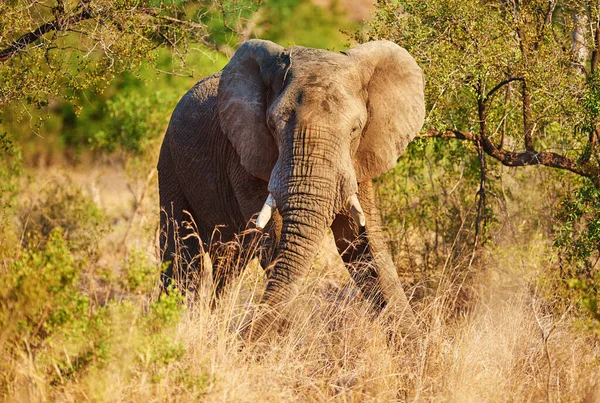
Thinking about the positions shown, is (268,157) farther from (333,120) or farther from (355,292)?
(355,292)

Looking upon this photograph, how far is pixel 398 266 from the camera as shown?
979 centimetres

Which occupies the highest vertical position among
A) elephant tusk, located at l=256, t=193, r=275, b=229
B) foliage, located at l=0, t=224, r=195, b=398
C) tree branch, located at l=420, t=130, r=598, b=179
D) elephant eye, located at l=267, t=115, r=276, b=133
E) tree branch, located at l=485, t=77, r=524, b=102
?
tree branch, located at l=485, t=77, r=524, b=102

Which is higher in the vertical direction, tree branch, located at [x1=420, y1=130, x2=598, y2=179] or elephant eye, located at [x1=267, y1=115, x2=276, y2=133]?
elephant eye, located at [x1=267, y1=115, x2=276, y2=133]

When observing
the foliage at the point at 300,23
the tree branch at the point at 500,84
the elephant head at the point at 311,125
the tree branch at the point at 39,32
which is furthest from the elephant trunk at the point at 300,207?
the foliage at the point at 300,23

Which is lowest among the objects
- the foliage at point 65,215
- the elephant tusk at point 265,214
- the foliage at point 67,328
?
the foliage at point 65,215

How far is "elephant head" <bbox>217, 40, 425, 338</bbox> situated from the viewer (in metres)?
6.84

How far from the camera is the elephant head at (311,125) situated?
6.84 metres

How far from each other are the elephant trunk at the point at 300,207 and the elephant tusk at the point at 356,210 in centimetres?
24

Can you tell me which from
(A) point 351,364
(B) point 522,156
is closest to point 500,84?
(B) point 522,156

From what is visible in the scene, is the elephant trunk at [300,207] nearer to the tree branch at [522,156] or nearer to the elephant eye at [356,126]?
the elephant eye at [356,126]

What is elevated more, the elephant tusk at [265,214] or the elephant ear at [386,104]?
the elephant ear at [386,104]

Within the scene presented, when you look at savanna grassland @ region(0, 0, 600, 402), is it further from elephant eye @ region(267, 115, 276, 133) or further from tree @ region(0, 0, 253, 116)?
elephant eye @ region(267, 115, 276, 133)

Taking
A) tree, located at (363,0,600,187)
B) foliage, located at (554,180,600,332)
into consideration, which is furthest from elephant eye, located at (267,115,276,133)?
foliage, located at (554,180,600,332)

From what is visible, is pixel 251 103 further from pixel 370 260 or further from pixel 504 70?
pixel 504 70
